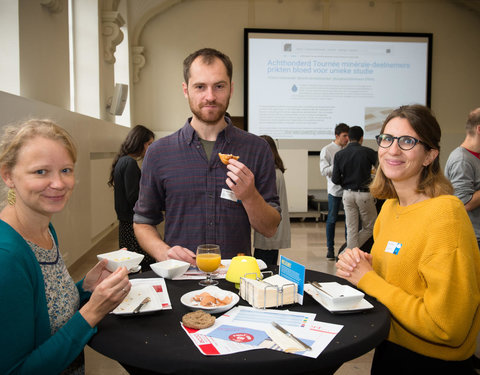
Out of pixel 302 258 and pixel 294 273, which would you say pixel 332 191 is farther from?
pixel 294 273

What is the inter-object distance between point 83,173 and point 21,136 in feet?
12.3

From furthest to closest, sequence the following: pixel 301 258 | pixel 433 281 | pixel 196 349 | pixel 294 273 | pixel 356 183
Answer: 1. pixel 301 258
2. pixel 356 183
3. pixel 294 273
4. pixel 433 281
5. pixel 196 349

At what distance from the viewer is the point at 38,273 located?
110cm

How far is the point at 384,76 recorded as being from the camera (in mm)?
8867

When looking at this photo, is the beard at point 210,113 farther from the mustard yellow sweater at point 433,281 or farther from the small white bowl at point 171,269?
the mustard yellow sweater at point 433,281

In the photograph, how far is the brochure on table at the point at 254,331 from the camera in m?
1.01

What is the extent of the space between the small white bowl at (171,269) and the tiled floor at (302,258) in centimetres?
124

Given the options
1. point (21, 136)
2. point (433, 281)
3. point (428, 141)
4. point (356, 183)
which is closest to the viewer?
point (21, 136)

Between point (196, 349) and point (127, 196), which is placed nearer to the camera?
point (196, 349)

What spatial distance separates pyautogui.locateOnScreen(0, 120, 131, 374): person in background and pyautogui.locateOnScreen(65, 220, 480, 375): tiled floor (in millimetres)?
1389

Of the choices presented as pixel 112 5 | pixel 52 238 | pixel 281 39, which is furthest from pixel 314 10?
pixel 52 238

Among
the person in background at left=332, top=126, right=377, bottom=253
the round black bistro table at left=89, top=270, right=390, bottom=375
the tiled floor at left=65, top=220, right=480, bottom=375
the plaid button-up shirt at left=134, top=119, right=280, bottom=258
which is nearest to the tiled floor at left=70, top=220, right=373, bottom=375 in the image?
the tiled floor at left=65, top=220, right=480, bottom=375

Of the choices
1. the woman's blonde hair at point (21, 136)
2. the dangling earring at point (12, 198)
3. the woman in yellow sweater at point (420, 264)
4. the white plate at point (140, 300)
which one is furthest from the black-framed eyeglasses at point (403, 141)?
the dangling earring at point (12, 198)

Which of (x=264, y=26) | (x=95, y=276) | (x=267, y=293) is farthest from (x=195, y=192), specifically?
(x=264, y=26)
